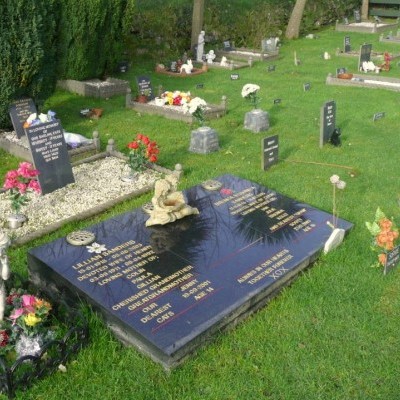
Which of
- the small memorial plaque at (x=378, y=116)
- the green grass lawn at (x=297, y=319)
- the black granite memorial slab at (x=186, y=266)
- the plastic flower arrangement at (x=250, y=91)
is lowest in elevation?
the green grass lawn at (x=297, y=319)

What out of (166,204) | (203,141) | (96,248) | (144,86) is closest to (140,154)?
(203,141)

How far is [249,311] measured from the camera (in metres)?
6.30

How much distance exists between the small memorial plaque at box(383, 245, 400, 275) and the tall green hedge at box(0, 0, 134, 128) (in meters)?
9.42

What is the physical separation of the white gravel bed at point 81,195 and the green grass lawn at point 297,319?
0.52 meters

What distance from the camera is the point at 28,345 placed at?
547 centimetres

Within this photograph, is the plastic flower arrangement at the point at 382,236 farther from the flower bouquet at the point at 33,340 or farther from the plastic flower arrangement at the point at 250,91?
the plastic flower arrangement at the point at 250,91

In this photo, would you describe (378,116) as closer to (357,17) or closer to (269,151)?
(269,151)

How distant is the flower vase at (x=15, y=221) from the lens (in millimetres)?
8375

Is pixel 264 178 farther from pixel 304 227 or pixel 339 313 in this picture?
pixel 339 313

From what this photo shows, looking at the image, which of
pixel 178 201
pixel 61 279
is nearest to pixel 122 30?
pixel 178 201

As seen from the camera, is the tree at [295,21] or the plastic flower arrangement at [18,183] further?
the tree at [295,21]

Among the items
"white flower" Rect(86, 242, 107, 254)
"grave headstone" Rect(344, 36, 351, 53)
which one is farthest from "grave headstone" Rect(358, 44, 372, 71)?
"white flower" Rect(86, 242, 107, 254)

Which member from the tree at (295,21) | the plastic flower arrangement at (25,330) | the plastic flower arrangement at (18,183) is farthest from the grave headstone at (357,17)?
the plastic flower arrangement at (25,330)

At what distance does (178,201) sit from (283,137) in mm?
5768
